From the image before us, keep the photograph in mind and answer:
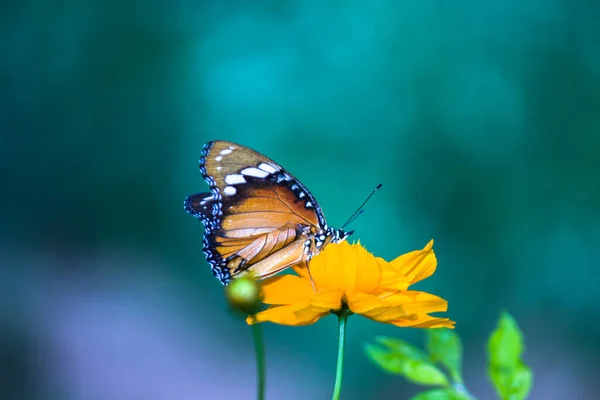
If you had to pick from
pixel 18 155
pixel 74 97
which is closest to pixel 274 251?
pixel 74 97

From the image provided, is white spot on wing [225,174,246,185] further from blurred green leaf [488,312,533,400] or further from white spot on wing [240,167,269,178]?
blurred green leaf [488,312,533,400]

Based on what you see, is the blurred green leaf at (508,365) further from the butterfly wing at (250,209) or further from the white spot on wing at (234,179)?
the white spot on wing at (234,179)

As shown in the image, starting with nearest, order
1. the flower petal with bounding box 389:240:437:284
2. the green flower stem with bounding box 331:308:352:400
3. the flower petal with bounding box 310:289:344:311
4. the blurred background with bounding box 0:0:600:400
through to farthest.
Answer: the green flower stem with bounding box 331:308:352:400
the flower petal with bounding box 310:289:344:311
the flower petal with bounding box 389:240:437:284
the blurred background with bounding box 0:0:600:400

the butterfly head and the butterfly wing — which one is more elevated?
the butterfly wing

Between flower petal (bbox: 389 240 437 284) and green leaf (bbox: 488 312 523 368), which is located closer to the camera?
green leaf (bbox: 488 312 523 368)

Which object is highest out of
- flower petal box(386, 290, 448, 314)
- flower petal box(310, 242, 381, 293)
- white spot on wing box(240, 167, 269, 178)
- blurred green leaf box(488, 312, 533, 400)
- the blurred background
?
the blurred background

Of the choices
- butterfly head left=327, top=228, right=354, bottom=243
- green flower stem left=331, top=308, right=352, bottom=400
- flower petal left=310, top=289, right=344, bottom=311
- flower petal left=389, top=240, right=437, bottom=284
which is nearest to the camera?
green flower stem left=331, top=308, right=352, bottom=400

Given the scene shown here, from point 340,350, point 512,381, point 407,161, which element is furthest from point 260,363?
point 407,161

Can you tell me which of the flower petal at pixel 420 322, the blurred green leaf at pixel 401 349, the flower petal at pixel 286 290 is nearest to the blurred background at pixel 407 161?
the flower petal at pixel 286 290

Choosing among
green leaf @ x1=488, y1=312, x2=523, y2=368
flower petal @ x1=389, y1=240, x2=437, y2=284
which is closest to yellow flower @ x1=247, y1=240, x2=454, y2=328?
flower petal @ x1=389, y1=240, x2=437, y2=284
